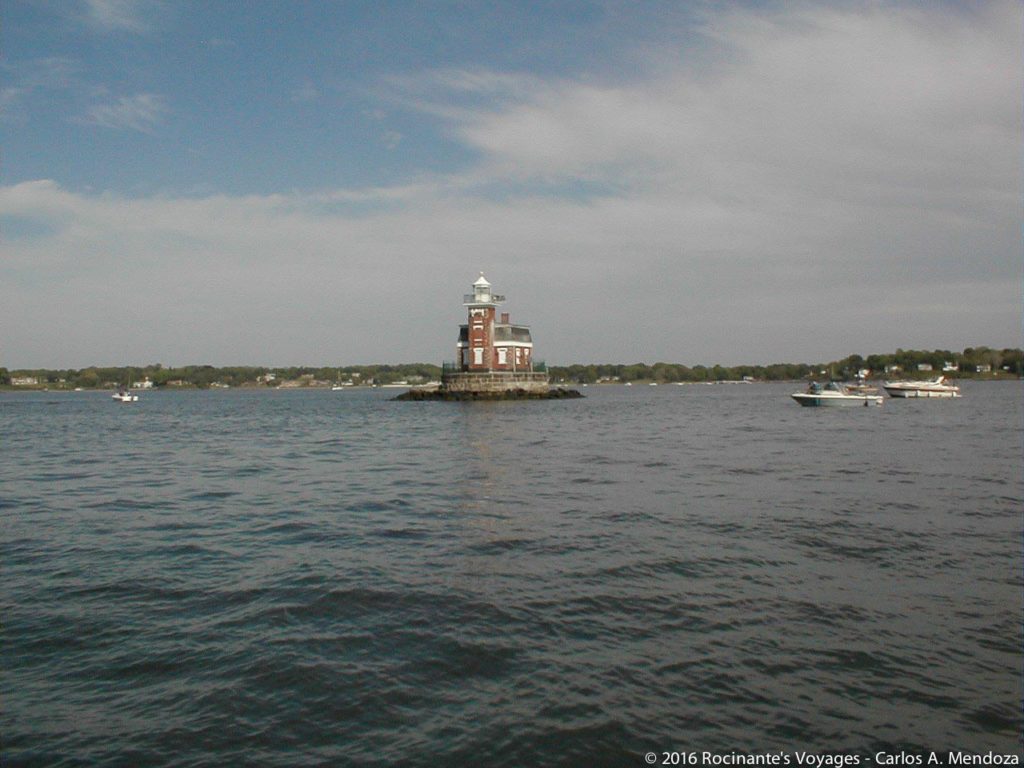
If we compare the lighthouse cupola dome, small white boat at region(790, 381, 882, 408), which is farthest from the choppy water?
the lighthouse cupola dome

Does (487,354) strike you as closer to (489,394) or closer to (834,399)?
(489,394)

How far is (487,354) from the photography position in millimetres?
96688

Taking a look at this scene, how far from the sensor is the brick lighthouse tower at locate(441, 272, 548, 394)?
311 ft

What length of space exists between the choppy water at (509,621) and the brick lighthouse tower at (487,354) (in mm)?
72818

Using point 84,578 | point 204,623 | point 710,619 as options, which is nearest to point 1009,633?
point 710,619

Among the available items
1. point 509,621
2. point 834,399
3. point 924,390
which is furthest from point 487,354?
point 509,621

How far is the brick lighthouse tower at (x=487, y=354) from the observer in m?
94.8

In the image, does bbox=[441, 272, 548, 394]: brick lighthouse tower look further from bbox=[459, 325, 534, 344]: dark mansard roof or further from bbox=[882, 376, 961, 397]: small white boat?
bbox=[882, 376, 961, 397]: small white boat

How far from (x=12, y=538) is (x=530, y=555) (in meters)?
11.9

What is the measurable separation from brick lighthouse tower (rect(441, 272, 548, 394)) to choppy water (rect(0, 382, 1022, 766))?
7282 centimetres

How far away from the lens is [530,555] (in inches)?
541

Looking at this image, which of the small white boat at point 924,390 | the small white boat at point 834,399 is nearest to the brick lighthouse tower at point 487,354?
the small white boat at point 834,399

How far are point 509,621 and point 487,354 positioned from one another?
285 ft

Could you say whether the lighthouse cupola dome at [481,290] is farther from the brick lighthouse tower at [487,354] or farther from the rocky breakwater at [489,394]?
the rocky breakwater at [489,394]
